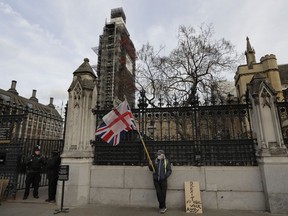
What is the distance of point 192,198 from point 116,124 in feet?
11.5

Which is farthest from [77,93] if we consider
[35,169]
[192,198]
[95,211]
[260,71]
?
[260,71]

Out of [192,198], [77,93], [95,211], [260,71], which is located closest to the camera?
[95,211]

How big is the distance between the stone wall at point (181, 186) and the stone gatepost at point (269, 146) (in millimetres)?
349

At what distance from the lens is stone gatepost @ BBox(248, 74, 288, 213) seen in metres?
5.76

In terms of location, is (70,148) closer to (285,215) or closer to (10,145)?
(10,145)

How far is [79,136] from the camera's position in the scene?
7.32 meters

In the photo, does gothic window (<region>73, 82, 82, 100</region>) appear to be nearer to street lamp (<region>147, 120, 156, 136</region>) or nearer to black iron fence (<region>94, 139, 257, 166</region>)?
black iron fence (<region>94, 139, 257, 166</region>)

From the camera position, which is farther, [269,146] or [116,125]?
[116,125]

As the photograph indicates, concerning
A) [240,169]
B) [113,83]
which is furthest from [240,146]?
[113,83]

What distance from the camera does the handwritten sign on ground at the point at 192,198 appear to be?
5875 millimetres

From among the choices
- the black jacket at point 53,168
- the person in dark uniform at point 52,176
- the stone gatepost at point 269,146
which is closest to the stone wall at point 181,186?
the stone gatepost at point 269,146

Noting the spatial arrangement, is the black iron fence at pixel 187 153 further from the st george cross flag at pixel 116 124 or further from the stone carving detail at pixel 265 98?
the stone carving detail at pixel 265 98

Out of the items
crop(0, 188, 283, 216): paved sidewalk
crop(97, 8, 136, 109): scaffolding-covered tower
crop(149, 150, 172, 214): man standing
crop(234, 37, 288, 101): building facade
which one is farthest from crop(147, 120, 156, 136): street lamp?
crop(97, 8, 136, 109): scaffolding-covered tower

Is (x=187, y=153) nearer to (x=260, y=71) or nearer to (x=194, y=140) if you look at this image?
(x=194, y=140)
